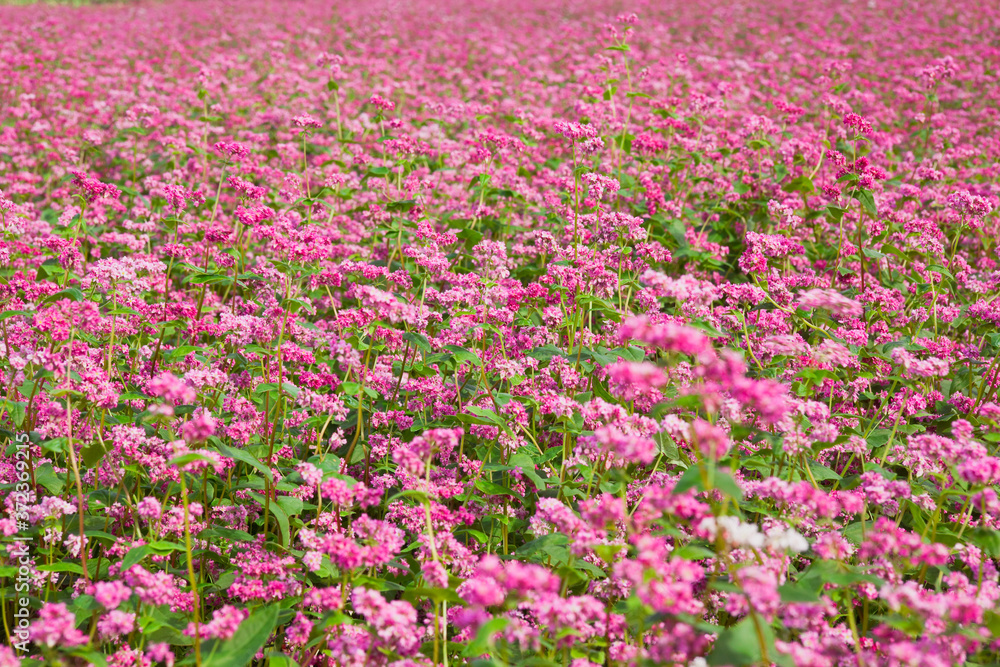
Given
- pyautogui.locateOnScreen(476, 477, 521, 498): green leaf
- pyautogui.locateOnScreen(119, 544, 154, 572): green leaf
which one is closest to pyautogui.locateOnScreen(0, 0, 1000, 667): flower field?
pyautogui.locateOnScreen(119, 544, 154, 572): green leaf

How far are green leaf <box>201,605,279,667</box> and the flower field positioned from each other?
21mm

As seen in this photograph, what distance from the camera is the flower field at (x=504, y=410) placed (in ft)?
9.61

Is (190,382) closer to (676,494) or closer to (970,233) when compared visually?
(676,494)

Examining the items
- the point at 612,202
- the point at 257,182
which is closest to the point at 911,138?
the point at 612,202

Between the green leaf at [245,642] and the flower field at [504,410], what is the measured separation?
0.07 feet

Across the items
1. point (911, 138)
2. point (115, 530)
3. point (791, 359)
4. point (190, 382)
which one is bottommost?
point (115, 530)

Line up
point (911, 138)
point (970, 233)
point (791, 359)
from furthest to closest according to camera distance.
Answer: point (911, 138) < point (970, 233) < point (791, 359)

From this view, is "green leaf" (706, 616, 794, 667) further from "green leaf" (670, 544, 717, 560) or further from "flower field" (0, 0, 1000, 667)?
"green leaf" (670, 544, 717, 560)

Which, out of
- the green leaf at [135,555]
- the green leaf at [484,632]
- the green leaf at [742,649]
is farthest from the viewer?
the green leaf at [135,555]

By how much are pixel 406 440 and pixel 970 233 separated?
6.11m

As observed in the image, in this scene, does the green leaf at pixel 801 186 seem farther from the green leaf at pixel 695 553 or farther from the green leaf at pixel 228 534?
the green leaf at pixel 228 534

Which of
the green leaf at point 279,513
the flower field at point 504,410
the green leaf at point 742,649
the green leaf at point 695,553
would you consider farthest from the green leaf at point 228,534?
the green leaf at point 742,649

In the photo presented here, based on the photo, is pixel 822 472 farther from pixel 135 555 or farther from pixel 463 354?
pixel 135 555

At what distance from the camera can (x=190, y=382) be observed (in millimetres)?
4051
